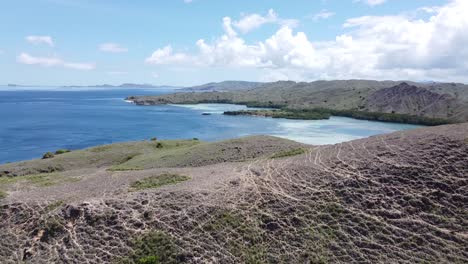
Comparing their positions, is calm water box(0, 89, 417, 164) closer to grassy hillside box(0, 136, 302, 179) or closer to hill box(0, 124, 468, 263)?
grassy hillside box(0, 136, 302, 179)

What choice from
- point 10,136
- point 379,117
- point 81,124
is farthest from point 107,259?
point 379,117

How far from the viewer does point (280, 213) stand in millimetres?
21516

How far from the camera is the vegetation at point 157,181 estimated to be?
27.2 m

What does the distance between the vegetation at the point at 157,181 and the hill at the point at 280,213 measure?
14 cm

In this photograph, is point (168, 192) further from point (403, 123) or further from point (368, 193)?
point (403, 123)

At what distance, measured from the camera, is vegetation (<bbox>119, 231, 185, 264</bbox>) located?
62.8ft

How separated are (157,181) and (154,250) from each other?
29.2 ft

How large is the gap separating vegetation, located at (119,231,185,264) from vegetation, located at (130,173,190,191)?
21.8 feet

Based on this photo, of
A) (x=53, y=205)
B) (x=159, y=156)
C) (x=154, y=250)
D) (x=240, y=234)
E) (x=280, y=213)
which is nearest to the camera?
(x=154, y=250)

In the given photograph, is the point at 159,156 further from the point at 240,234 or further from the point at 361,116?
the point at 361,116

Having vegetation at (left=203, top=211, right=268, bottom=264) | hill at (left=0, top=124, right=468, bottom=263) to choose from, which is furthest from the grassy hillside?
vegetation at (left=203, top=211, right=268, bottom=264)

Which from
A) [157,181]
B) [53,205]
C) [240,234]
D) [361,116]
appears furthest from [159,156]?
[361,116]

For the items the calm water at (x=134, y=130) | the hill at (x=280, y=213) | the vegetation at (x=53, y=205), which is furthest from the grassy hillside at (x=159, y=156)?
the calm water at (x=134, y=130)

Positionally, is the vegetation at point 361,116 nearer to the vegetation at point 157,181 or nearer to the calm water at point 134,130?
the calm water at point 134,130
